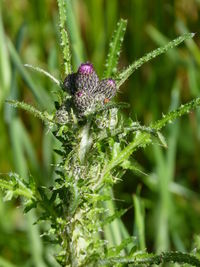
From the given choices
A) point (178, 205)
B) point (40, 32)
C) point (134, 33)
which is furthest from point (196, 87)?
point (40, 32)

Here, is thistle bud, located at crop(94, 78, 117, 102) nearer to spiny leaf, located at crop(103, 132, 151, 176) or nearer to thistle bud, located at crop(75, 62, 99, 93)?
thistle bud, located at crop(75, 62, 99, 93)

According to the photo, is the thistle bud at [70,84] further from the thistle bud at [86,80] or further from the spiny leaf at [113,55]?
the spiny leaf at [113,55]

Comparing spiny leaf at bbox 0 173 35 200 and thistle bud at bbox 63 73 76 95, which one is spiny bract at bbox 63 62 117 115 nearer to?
thistle bud at bbox 63 73 76 95

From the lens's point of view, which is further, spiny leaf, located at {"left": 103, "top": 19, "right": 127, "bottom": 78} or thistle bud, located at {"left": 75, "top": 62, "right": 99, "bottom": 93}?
spiny leaf, located at {"left": 103, "top": 19, "right": 127, "bottom": 78}

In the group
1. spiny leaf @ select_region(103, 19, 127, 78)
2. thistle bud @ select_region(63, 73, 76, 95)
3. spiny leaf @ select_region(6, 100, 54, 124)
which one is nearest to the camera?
spiny leaf @ select_region(6, 100, 54, 124)

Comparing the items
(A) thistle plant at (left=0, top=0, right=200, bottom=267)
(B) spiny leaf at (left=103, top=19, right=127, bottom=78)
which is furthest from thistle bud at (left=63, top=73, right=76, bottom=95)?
(B) spiny leaf at (left=103, top=19, right=127, bottom=78)

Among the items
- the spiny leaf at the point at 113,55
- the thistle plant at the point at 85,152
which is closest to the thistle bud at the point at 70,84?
the thistle plant at the point at 85,152

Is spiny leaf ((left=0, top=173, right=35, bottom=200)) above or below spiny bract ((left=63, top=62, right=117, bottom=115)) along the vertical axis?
below

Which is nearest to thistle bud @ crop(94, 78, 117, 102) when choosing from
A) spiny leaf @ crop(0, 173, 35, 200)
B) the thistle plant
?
the thistle plant

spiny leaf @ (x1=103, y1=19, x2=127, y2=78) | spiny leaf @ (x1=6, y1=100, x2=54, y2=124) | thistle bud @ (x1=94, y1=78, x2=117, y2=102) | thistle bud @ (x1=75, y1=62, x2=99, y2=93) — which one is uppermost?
spiny leaf @ (x1=103, y1=19, x2=127, y2=78)

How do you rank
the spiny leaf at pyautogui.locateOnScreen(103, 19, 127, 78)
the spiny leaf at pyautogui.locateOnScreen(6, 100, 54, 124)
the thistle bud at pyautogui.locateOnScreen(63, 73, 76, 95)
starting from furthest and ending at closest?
the spiny leaf at pyautogui.locateOnScreen(103, 19, 127, 78)
the thistle bud at pyautogui.locateOnScreen(63, 73, 76, 95)
the spiny leaf at pyautogui.locateOnScreen(6, 100, 54, 124)
